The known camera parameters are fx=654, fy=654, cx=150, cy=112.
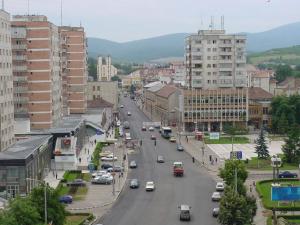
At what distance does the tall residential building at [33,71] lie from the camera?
67.0 metres

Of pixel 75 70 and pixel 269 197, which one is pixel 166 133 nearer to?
pixel 75 70

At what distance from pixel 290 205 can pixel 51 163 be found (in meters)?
25.9

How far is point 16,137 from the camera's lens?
61469 millimetres

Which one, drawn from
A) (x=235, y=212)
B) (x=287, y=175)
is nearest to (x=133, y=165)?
(x=287, y=175)

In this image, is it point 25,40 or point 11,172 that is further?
point 25,40

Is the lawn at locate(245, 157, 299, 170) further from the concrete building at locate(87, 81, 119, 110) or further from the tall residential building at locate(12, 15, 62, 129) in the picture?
the concrete building at locate(87, 81, 119, 110)

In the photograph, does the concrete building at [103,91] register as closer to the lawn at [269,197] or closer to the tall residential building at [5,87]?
the tall residential building at [5,87]

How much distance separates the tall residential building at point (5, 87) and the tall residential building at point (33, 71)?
11.8 meters

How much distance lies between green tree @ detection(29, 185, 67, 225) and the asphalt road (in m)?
5.30

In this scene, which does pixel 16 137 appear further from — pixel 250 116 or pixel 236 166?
pixel 250 116

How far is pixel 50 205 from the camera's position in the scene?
3516 cm

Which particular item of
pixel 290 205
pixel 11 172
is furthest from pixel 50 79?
pixel 290 205

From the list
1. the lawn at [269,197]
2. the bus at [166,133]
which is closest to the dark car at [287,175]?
the lawn at [269,197]

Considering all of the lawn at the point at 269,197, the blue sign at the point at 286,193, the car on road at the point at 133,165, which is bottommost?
the car on road at the point at 133,165
